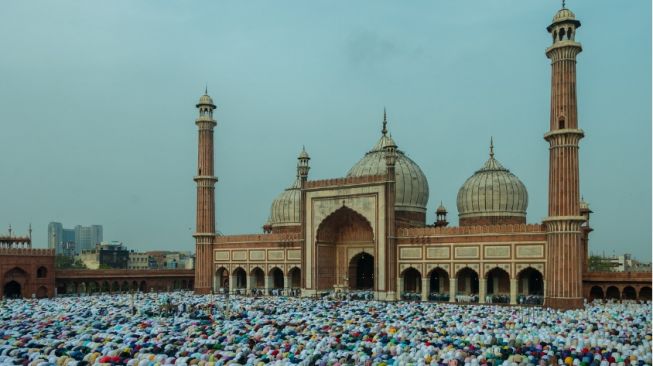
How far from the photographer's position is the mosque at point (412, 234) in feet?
97.3

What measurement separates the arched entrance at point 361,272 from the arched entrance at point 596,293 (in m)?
12.8

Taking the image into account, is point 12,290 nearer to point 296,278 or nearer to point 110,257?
point 296,278

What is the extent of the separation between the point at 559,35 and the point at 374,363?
21883 millimetres

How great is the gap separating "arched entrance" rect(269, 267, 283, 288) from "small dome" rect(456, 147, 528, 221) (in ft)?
41.9

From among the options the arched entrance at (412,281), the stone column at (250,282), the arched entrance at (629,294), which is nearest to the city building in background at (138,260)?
the stone column at (250,282)

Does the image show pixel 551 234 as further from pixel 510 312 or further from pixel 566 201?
pixel 510 312

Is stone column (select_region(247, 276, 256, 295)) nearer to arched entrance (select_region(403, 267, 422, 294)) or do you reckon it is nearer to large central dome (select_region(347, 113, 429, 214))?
large central dome (select_region(347, 113, 429, 214))

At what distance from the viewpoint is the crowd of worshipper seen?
608 inches

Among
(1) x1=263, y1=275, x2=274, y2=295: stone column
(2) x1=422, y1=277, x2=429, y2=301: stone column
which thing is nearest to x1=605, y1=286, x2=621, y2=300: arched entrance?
(2) x1=422, y1=277, x2=429, y2=301: stone column

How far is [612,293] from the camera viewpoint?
33.4 metres

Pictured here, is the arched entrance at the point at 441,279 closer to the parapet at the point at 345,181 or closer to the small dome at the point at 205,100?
the parapet at the point at 345,181

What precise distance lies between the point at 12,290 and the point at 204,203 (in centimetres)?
1303

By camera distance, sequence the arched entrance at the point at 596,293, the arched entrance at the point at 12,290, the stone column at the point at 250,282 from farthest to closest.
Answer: the stone column at the point at 250,282 < the arched entrance at the point at 12,290 < the arched entrance at the point at 596,293

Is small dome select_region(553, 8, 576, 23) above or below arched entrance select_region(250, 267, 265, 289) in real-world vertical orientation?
above
